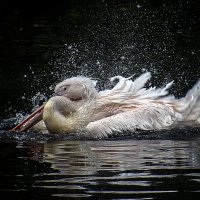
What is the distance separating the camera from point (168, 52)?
45.1 feet

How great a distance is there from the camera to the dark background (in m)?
11.9

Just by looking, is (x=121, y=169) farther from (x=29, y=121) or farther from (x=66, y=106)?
(x=29, y=121)

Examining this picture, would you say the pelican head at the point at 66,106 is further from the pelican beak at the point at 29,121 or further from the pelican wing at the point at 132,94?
the pelican wing at the point at 132,94

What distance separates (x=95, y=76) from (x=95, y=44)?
130 inches

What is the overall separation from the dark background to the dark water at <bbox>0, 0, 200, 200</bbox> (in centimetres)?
2

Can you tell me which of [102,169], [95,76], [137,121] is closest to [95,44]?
[95,76]

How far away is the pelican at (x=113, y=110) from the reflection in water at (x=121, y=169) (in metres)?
0.59

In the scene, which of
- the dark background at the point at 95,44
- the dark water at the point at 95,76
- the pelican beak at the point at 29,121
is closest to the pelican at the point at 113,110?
the pelican beak at the point at 29,121

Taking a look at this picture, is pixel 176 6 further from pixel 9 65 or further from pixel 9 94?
pixel 9 94

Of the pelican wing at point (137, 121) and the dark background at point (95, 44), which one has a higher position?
the dark background at point (95, 44)

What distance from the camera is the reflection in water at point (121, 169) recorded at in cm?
587

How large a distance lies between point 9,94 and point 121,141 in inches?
125

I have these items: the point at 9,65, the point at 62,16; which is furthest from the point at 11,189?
the point at 62,16

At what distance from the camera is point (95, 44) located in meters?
15.1
